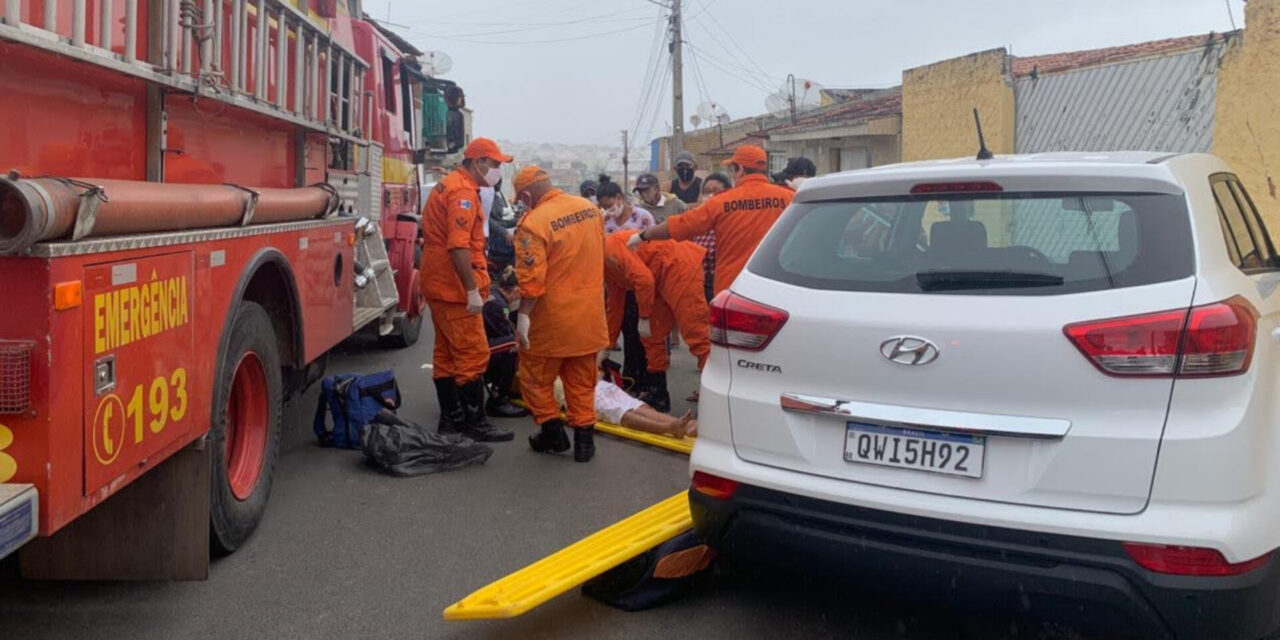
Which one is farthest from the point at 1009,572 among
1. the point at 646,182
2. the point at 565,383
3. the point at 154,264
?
the point at 646,182

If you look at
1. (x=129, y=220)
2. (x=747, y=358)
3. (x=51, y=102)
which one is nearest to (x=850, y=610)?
(x=747, y=358)

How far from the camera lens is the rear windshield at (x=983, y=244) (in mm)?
2760

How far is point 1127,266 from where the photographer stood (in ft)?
8.98

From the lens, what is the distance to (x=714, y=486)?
327 cm

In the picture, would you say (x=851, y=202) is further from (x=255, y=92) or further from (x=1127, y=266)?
(x=255, y=92)

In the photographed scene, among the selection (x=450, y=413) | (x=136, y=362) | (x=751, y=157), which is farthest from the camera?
(x=751, y=157)

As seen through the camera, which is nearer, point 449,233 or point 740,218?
point 449,233

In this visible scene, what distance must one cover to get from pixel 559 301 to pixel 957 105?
10.5 m

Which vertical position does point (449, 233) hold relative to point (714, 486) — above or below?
above

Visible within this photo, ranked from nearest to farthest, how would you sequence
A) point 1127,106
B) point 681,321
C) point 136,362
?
1. point 136,362
2. point 681,321
3. point 1127,106

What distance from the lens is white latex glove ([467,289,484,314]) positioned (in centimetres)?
570

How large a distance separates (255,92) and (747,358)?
2635 millimetres

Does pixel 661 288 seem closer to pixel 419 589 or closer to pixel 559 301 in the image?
pixel 559 301

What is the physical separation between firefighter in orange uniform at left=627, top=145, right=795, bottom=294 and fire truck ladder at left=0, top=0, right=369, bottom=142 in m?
2.11
